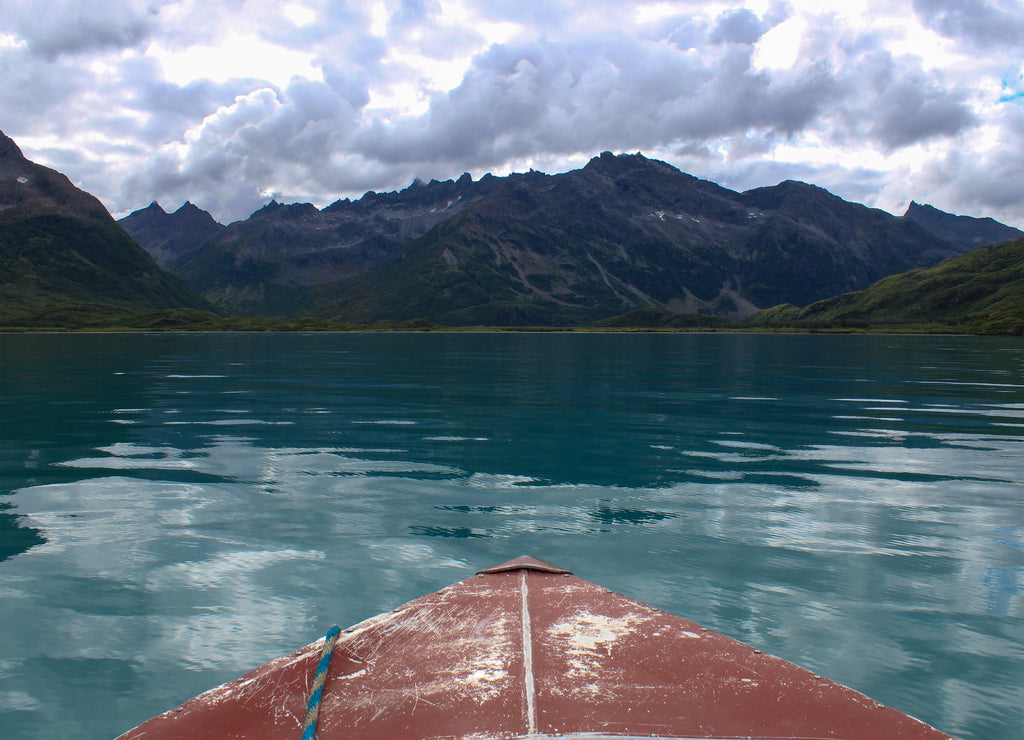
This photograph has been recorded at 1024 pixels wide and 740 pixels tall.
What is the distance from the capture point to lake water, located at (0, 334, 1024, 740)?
834cm

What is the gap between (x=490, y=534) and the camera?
13547 mm

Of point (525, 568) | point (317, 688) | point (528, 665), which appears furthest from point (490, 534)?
point (317, 688)

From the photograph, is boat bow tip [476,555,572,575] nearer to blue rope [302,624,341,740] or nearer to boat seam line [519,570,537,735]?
boat seam line [519,570,537,735]

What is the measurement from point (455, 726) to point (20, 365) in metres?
73.3

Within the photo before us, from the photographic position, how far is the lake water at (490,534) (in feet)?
27.4

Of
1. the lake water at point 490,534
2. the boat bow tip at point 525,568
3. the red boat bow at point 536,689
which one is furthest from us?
the boat bow tip at point 525,568

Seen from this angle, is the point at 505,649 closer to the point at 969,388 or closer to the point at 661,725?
the point at 661,725

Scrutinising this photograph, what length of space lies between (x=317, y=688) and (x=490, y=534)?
26.6ft

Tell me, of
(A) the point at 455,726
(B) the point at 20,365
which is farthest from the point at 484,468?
(B) the point at 20,365

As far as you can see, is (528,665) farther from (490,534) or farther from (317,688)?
(490,534)

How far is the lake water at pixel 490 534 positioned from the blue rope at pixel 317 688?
105 inches

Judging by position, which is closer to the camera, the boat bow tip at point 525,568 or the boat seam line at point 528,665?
the boat seam line at point 528,665

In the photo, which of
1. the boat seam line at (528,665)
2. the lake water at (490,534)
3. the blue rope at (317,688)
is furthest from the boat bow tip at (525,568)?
the blue rope at (317,688)

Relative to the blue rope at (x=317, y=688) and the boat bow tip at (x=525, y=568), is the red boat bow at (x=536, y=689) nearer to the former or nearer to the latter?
the blue rope at (x=317, y=688)
